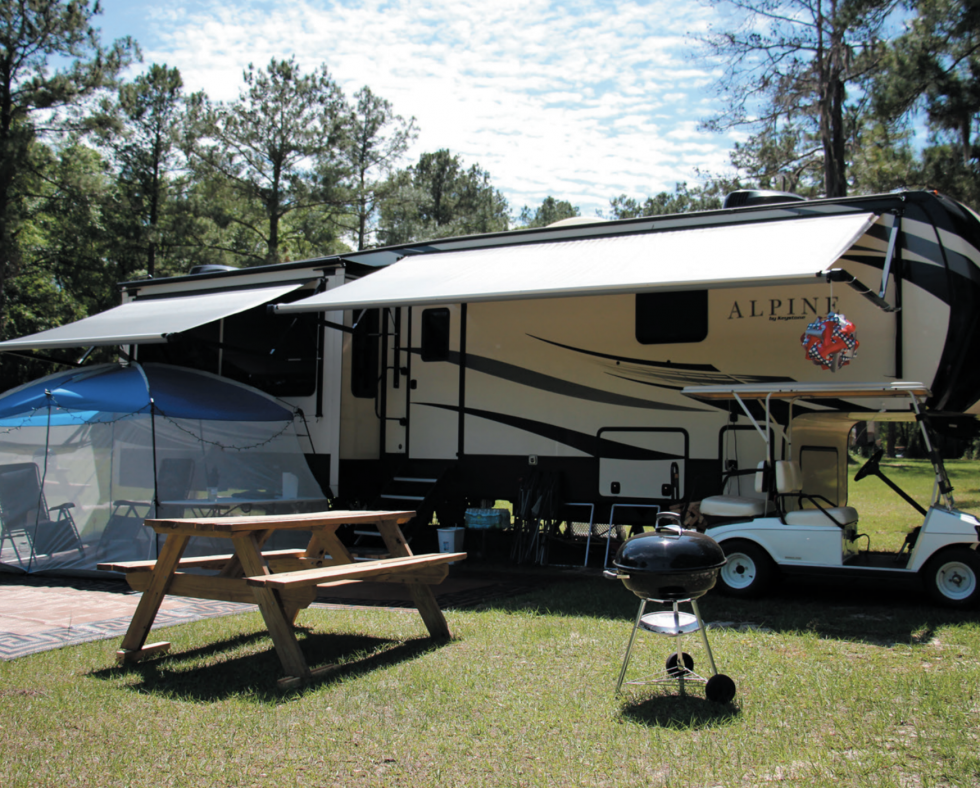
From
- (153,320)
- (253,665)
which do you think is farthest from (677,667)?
(153,320)

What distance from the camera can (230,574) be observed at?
4.86 metres

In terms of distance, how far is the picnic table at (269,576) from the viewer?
4.13 meters

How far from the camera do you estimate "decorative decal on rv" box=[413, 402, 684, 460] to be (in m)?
7.80

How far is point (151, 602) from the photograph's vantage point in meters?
4.51

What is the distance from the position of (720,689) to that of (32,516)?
612cm

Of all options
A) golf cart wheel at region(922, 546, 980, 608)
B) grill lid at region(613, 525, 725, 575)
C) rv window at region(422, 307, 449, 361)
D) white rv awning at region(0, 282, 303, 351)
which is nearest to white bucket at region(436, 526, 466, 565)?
rv window at region(422, 307, 449, 361)

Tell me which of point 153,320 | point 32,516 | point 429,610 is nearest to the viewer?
point 429,610

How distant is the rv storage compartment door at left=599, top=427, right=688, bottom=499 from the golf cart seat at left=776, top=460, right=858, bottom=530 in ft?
5.03

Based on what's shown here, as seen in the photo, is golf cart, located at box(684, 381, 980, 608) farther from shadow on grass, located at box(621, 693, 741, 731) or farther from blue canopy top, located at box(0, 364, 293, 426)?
blue canopy top, located at box(0, 364, 293, 426)

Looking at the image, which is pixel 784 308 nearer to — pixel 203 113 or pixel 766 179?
pixel 766 179

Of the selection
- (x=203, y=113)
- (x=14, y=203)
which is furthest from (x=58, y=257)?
(x=203, y=113)

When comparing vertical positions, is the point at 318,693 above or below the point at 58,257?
below

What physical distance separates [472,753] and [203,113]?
2223 centimetres

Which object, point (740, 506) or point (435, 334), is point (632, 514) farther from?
point (435, 334)
